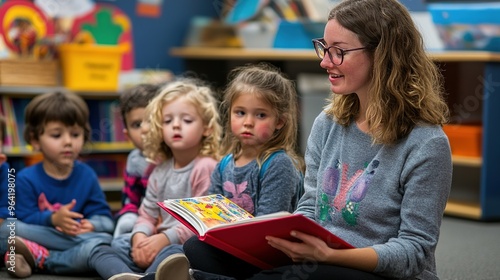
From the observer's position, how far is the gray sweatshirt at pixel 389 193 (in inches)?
62.7

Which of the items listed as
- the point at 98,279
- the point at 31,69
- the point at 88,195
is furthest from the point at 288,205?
the point at 31,69

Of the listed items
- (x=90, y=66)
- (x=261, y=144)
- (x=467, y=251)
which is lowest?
(x=467, y=251)

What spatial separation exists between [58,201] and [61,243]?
16 centimetres

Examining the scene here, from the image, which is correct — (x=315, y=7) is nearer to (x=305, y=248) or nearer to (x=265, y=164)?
(x=265, y=164)

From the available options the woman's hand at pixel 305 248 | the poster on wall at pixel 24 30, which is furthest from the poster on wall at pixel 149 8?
the woman's hand at pixel 305 248

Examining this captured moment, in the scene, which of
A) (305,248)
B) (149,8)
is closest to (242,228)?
(305,248)

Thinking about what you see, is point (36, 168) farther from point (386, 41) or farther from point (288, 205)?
point (386, 41)

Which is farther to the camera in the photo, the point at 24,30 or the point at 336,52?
the point at 24,30

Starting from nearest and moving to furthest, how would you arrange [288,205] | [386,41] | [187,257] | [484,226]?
[386,41] < [187,257] < [288,205] < [484,226]

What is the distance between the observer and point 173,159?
8.06 ft

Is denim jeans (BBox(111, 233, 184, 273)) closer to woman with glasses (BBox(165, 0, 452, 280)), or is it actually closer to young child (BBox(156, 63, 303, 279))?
young child (BBox(156, 63, 303, 279))

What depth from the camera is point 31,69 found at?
12.8 ft

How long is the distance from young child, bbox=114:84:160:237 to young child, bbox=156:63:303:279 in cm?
50

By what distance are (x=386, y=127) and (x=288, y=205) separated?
49cm
